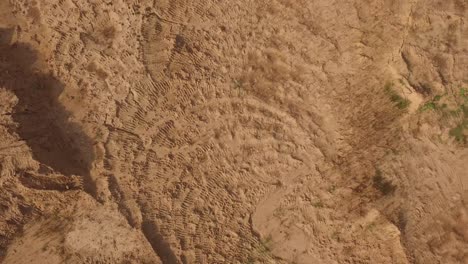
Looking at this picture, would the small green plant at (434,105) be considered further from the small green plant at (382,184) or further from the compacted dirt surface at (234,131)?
the small green plant at (382,184)

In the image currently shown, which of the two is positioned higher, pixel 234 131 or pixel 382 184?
pixel 382 184

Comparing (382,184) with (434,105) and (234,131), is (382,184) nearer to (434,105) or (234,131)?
(434,105)

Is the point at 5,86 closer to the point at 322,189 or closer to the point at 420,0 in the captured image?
the point at 322,189

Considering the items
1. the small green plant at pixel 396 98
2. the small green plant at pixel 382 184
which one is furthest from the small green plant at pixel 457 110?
the small green plant at pixel 382 184

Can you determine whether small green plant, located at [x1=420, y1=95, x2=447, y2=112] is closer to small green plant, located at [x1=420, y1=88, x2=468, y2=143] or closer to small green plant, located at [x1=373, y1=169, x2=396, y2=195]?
small green plant, located at [x1=420, y1=88, x2=468, y2=143]

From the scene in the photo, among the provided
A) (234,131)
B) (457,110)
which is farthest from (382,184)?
(234,131)

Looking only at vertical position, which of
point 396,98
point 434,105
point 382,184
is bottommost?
point 382,184
